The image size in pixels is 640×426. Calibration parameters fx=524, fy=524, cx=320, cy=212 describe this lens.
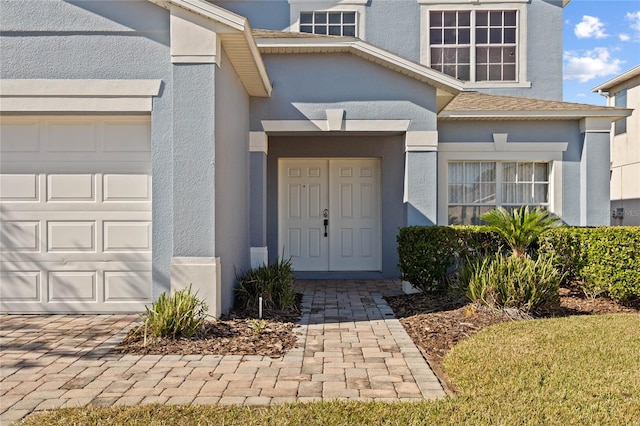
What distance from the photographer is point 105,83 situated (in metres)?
6.74

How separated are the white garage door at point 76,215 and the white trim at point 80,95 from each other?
0.24 m

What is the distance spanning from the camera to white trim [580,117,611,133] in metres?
10.7

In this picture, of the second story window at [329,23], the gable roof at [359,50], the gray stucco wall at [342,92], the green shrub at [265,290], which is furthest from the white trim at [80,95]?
the second story window at [329,23]

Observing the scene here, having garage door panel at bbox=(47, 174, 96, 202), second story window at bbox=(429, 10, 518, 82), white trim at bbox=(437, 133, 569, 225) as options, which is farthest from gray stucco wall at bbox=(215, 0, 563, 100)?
garage door panel at bbox=(47, 174, 96, 202)

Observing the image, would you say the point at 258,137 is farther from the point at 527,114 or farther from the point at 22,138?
the point at 527,114

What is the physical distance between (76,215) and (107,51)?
7.17 ft

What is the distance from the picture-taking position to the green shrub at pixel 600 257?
307 inches

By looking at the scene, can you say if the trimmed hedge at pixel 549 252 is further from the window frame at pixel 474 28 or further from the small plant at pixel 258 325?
the window frame at pixel 474 28

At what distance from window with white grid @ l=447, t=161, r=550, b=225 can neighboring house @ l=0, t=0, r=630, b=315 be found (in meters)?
0.03

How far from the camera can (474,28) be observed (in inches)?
495

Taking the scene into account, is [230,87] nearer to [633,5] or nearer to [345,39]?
[345,39]

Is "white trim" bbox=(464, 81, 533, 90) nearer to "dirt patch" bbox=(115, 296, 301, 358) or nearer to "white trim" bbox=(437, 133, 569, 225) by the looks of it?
"white trim" bbox=(437, 133, 569, 225)

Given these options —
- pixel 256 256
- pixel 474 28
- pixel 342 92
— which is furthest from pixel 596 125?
pixel 256 256

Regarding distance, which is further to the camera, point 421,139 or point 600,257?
point 421,139
